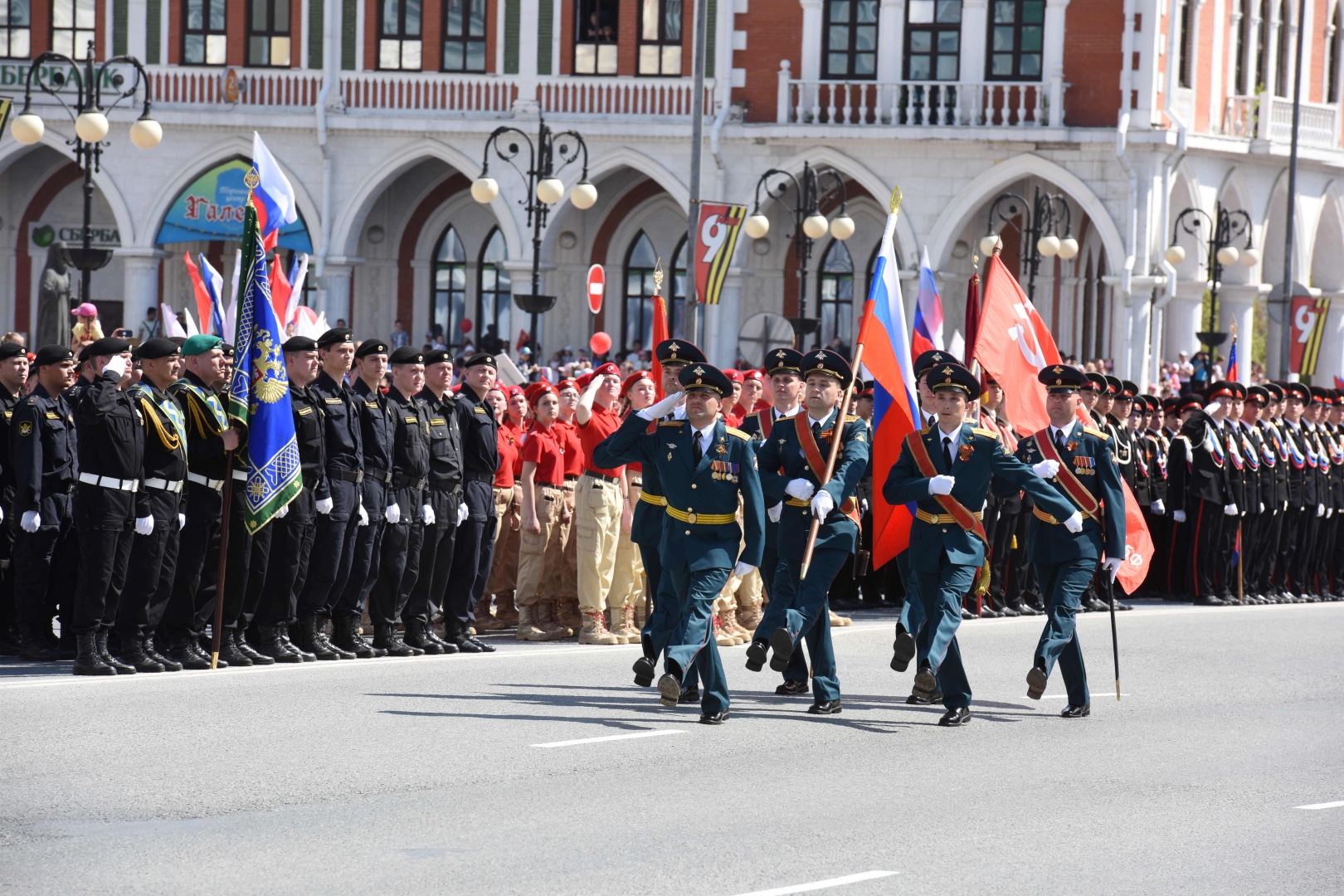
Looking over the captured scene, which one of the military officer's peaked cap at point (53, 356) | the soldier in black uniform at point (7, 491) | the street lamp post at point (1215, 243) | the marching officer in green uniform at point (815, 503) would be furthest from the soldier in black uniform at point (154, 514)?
the street lamp post at point (1215, 243)

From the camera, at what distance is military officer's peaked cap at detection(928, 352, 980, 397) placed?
35.6 feet

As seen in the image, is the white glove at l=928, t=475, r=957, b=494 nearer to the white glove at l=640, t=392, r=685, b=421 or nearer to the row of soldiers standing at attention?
the white glove at l=640, t=392, r=685, b=421

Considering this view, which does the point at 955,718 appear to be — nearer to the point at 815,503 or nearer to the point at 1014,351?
the point at 815,503

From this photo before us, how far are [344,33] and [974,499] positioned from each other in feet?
93.0

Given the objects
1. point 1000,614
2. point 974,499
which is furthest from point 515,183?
point 974,499

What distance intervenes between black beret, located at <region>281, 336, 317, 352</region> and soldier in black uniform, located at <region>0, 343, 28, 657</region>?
1658 mm

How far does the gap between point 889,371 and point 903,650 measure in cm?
260

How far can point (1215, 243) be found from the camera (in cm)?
3459

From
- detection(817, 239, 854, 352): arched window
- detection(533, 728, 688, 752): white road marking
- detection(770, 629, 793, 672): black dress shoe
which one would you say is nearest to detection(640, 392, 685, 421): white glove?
detection(770, 629, 793, 672): black dress shoe

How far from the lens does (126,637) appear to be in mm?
11539

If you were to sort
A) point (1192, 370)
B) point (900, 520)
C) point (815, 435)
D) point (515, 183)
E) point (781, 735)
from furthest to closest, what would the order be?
point (515, 183)
point (1192, 370)
point (900, 520)
point (815, 435)
point (781, 735)

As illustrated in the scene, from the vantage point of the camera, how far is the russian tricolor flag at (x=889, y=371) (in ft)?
41.1

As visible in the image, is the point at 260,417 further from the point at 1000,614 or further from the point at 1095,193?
the point at 1095,193

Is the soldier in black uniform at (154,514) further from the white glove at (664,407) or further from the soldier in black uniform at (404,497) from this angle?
the white glove at (664,407)
